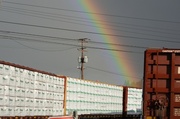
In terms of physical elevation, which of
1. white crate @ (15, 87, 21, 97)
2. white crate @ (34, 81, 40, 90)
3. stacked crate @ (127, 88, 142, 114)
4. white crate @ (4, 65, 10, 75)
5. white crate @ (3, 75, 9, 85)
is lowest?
stacked crate @ (127, 88, 142, 114)

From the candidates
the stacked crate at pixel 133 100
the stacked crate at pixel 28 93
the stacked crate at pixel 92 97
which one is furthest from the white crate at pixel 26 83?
the stacked crate at pixel 133 100

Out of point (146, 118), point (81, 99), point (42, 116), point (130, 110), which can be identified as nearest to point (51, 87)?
point (42, 116)

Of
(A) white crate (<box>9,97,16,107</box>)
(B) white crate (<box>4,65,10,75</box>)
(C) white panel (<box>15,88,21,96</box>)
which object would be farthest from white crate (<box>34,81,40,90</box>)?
(B) white crate (<box>4,65,10,75</box>)

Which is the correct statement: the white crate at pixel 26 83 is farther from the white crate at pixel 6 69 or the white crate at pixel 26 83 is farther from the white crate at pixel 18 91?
the white crate at pixel 6 69

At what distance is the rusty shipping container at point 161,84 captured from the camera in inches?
666

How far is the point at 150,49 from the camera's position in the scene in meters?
17.3

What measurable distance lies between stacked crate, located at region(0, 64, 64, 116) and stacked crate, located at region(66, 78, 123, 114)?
1402mm

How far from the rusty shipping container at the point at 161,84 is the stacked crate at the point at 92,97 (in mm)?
7893

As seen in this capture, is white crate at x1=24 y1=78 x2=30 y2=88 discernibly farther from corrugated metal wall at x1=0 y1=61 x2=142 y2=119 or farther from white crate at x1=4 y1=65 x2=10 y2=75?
white crate at x1=4 y1=65 x2=10 y2=75

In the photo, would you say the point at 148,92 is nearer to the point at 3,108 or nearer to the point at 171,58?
the point at 171,58

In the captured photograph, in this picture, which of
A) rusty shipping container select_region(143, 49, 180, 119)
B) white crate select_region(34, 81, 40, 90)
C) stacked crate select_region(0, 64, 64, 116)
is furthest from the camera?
white crate select_region(34, 81, 40, 90)

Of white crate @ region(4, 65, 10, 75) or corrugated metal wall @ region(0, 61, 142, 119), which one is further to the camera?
corrugated metal wall @ region(0, 61, 142, 119)

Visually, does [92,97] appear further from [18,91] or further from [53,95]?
[18,91]

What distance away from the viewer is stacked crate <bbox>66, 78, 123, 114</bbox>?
24672 mm
